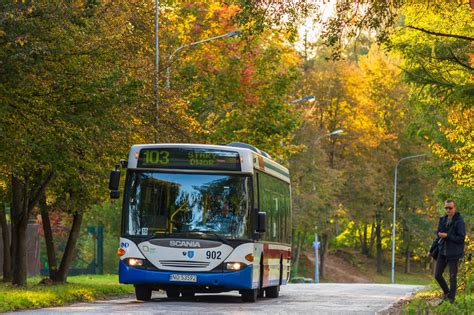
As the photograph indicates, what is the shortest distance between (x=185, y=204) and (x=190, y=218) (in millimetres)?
276

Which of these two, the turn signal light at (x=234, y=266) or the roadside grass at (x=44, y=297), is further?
the turn signal light at (x=234, y=266)

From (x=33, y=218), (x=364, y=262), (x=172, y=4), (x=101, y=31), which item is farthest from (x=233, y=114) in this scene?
(x=364, y=262)

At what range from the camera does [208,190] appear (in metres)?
23.8

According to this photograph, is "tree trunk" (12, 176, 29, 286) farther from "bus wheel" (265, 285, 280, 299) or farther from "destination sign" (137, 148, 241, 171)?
"destination sign" (137, 148, 241, 171)

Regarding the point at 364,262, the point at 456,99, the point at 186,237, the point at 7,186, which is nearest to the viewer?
the point at 456,99

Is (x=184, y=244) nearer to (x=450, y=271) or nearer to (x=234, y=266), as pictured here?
(x=234, y=266)

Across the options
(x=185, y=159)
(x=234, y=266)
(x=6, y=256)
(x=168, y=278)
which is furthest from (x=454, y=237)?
(x=6, y=256)

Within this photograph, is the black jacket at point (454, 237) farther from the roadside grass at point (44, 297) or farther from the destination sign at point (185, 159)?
the roadside grass at point (44, 297)

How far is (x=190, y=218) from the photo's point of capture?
2352cm

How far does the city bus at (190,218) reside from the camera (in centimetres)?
2334

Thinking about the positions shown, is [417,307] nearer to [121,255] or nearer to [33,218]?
[121,255]

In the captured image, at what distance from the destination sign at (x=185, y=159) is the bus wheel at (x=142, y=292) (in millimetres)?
2516

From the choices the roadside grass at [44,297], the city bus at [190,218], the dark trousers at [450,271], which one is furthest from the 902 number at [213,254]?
the dark trousers at [450,271]

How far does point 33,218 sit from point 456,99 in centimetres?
2643
